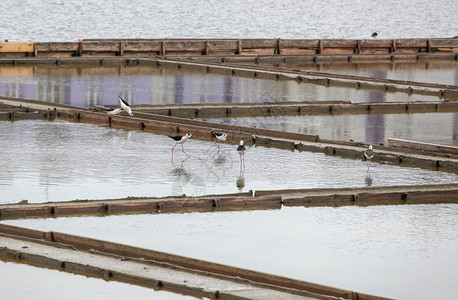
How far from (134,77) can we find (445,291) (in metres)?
24.1

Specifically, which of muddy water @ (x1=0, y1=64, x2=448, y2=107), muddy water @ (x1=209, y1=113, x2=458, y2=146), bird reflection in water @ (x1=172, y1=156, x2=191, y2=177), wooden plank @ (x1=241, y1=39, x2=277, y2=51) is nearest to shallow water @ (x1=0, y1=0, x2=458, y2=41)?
wooden plank @ (x1=241, y1=39, x2=277, y2=51)

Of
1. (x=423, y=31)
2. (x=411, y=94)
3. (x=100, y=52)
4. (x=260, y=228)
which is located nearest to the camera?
(x=260, y=228)

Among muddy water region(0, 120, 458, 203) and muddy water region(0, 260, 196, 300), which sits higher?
muddy water region(0, 120, 458, 203)

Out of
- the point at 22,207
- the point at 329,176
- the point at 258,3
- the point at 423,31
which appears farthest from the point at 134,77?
the point at 258,3

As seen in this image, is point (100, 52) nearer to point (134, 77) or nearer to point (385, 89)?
point (134, 77)

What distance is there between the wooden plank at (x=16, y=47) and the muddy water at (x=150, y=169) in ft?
52.2

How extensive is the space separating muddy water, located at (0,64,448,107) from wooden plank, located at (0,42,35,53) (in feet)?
7.23

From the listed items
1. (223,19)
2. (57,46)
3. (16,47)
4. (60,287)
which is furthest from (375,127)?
(223,19)

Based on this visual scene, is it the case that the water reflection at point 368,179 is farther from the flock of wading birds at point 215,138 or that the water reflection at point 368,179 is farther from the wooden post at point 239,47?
the wooden post at point 239,47

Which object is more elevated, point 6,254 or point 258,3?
point 258,3

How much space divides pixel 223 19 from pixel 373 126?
2565 inches

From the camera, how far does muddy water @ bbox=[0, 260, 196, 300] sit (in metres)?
14.4

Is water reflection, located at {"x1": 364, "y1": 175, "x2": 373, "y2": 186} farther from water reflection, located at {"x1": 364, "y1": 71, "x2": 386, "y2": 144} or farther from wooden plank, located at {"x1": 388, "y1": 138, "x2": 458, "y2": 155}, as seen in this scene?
water reflection, located at {"x1": 364, "y1": 71, "x2": 386, "y2": 144}

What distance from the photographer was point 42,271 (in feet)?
50.3
